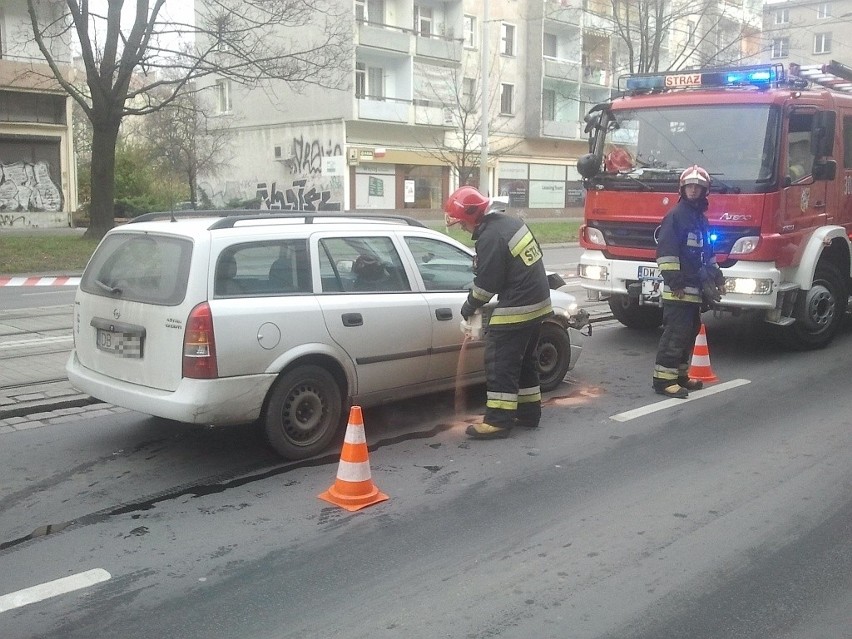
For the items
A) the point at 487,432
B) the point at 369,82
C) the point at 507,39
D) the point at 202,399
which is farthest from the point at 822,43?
the point at 202,399

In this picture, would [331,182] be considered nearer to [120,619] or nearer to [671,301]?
[671,301]

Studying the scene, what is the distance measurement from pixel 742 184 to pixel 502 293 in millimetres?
3615

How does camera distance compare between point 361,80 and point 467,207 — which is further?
point 361,80

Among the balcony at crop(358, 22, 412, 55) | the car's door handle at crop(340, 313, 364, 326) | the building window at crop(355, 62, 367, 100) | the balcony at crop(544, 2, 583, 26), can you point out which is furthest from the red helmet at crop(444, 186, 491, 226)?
the balcony at crop(544, 2, 583, 26)

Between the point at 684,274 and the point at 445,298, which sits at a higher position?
the point at 684,274

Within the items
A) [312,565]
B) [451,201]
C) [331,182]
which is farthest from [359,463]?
[331,182]

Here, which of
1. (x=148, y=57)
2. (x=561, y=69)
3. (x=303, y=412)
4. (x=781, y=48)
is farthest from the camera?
(x=561, y=69)

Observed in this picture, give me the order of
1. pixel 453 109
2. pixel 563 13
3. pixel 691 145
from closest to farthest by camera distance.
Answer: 1. pixel 691 145
2. pixel 453 109
3. pixel 563 13

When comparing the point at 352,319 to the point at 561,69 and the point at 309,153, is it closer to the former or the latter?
the point at 309,153

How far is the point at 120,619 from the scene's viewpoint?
12.0 ft

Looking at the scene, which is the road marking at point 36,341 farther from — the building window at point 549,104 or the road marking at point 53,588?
the building window at point 549,104

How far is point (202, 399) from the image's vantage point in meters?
5.30

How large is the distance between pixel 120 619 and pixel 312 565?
921 mm

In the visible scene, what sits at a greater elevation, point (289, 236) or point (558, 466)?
point (289, 236)
